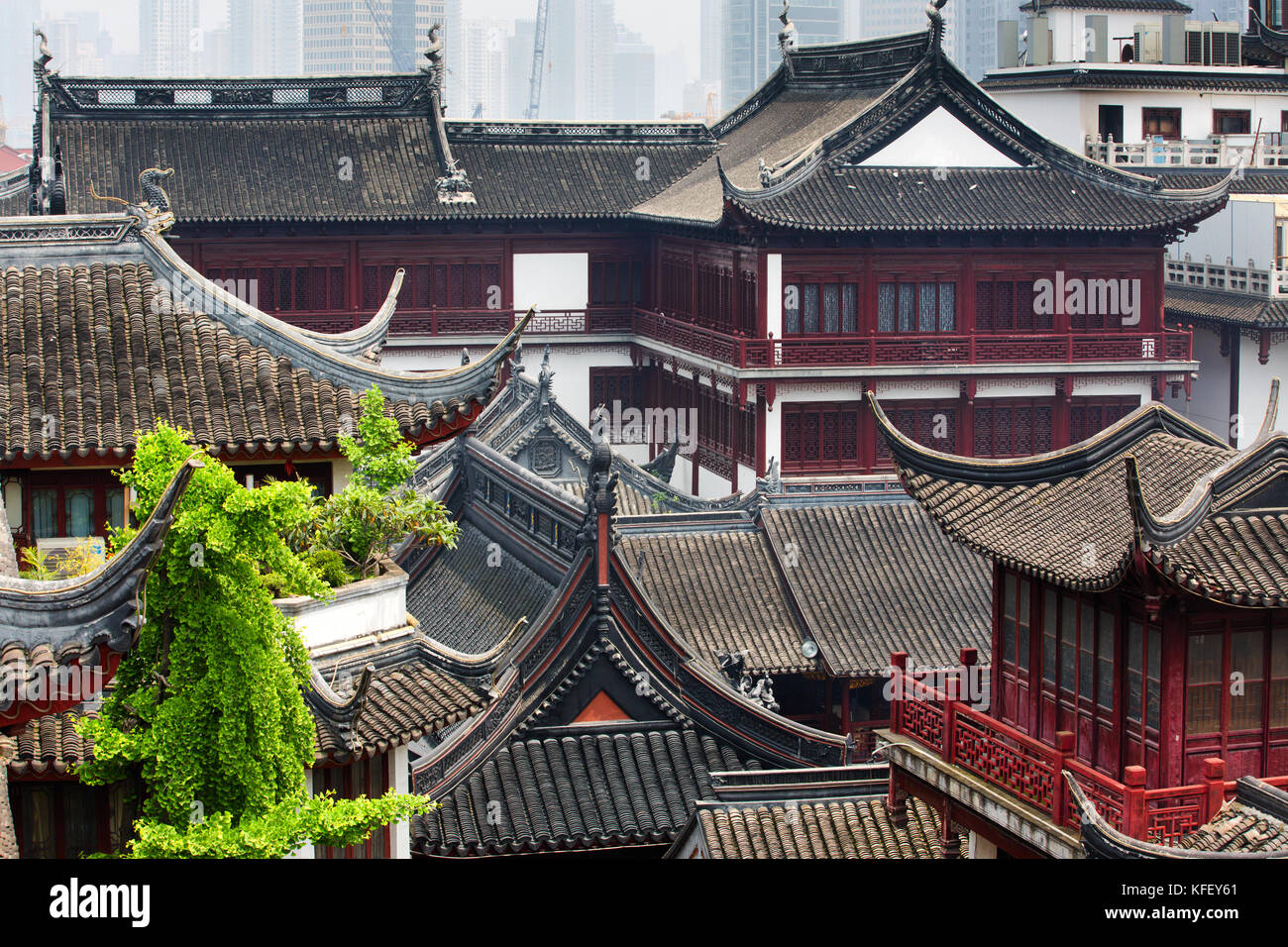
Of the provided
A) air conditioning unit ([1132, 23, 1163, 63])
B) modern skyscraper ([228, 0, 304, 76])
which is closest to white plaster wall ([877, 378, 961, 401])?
air conditioning unit ([1132, 23, 1163, 63])

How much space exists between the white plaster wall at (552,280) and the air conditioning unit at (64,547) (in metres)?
30.1

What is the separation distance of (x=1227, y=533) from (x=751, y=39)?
17352 cm

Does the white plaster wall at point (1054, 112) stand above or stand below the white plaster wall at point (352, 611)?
above

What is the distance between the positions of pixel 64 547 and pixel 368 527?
3.08 metres

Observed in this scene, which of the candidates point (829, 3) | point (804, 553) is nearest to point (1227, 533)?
point (804, 553)

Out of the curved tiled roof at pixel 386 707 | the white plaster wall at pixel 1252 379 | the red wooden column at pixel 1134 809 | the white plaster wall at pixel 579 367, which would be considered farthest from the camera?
the white plaster wall at pixel 579 367

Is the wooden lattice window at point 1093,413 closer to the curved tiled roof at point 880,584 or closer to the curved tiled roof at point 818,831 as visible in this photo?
the curved tiled roof at point 880,584

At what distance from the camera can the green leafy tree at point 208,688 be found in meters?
11.0

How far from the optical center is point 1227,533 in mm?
14461

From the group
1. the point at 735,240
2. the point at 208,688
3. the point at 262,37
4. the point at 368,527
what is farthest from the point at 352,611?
the point at 262,37

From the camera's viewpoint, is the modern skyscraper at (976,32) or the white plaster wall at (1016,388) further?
the modern skyscraper at (976,32)

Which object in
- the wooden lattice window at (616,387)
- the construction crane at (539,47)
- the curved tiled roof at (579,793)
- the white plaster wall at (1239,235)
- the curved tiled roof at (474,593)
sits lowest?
the curved tiled roof at (579,793)

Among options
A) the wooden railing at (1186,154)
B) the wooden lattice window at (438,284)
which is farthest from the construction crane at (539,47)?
the wooden lattice window at (438,284)

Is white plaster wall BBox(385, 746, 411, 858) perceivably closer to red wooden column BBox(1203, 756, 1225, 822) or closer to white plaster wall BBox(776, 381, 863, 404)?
red wooden column BBox(1203, 756, 1225, 822)
